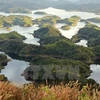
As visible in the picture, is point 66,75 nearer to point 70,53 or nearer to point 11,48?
point 70,53

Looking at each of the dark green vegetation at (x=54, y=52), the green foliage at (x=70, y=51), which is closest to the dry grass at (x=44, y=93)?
the dark green vegetation at (x=54, y=52)

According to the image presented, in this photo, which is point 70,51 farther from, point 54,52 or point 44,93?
point 44,93

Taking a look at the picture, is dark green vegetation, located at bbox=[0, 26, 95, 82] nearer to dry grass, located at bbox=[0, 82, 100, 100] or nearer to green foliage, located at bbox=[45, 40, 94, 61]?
green foliage, located at bbox=[45, 40, 94, 61]

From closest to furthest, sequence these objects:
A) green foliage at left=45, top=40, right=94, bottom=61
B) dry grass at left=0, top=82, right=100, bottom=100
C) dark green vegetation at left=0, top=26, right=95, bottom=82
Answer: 1. dry grass at left=0, top=82, right=100, bottom=100
2. dark green vegetation at left=0, top=26, right=95, bottom=82
3. green foliage at left=45, top=40, right=94, bottom=61

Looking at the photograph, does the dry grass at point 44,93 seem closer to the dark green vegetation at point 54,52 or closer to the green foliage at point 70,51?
the dark green vegetation at point 54,52

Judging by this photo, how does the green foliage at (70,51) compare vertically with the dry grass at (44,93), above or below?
below

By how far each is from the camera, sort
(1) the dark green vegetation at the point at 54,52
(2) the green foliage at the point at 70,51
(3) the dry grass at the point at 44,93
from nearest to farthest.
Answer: (3) the dry grass at the point at 44,93 < (1) the dark green vegetation at the point at 54,52 < (2) the green foliage at the point at 70,51

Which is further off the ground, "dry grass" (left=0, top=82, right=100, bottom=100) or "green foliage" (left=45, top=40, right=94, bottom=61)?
"dry grass" (left=0, top=82, right=100, bottom=100)

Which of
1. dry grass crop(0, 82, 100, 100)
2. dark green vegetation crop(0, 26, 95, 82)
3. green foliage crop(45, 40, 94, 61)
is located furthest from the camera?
green foliage crop(45, 40, 94, 61)

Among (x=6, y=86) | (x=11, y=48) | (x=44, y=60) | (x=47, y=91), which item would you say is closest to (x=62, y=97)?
(x=47, y=91)

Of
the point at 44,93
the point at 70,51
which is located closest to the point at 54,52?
the point at 70,51

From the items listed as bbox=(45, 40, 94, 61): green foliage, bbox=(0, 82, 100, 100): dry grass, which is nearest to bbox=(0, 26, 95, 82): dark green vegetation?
bbox=(45, 40, 94, 61): green foliage
